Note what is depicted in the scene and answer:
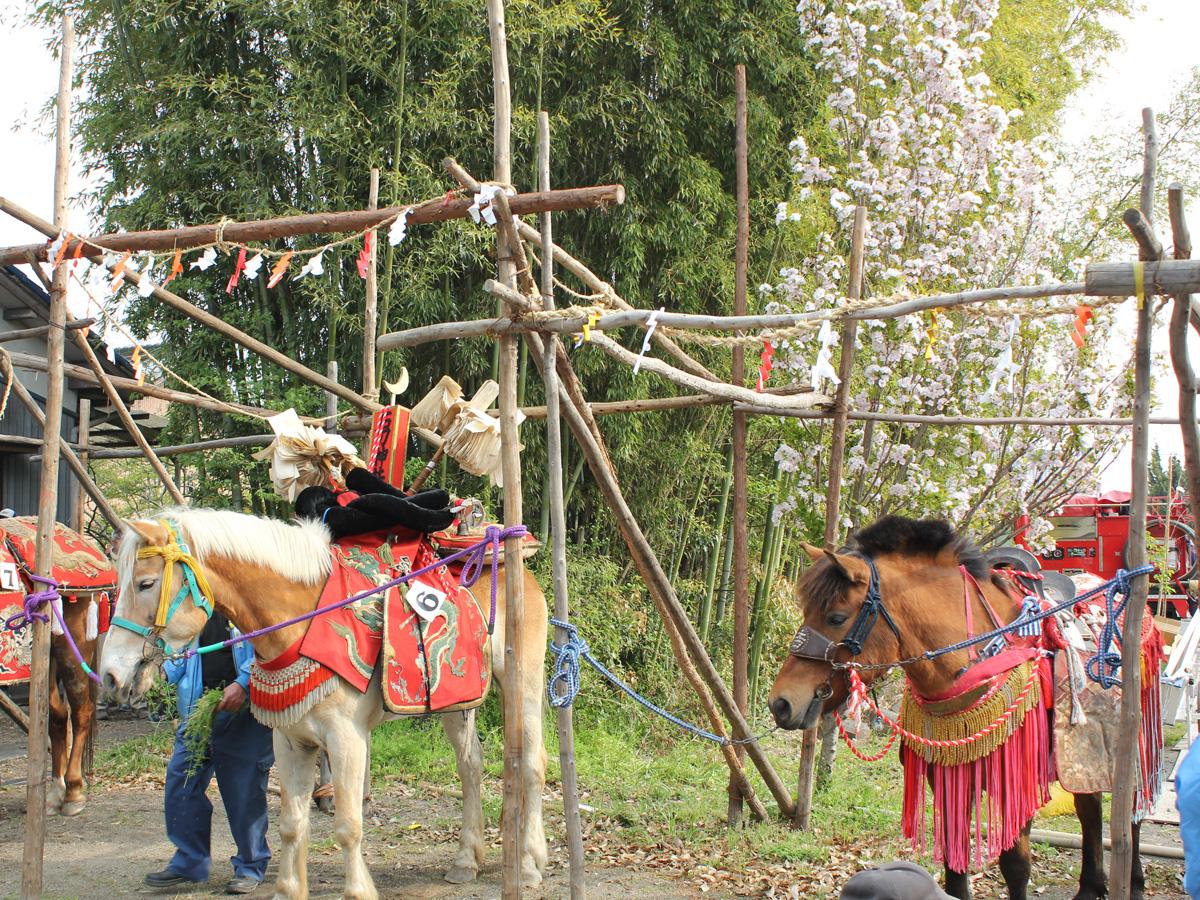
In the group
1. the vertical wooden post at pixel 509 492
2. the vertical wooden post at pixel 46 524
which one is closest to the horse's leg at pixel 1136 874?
the vertical wooden post at pixel 509 492

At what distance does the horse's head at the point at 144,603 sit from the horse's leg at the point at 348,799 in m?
0.74

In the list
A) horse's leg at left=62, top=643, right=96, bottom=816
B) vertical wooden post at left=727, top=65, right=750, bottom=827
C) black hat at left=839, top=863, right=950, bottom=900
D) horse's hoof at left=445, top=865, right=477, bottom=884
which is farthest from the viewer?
horse's leg at left=62, top=643, right=96, bottom=816

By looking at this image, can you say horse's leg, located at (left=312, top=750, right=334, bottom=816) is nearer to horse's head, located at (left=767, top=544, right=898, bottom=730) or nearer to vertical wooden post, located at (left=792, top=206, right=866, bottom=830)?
vertical wooden post, located at (left=792, top=206, right=866, bottom=830)

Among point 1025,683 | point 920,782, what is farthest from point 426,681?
point 1025,683

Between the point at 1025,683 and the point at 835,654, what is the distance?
0.74m

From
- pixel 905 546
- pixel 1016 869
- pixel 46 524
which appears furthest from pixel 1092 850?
pixel 46 524

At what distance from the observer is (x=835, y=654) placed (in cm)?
389

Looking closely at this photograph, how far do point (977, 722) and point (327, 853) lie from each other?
339cm

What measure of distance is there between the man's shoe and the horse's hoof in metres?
1.18

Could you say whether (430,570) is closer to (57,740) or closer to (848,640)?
(848,640)

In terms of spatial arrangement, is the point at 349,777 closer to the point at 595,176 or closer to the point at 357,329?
the point at 357,329

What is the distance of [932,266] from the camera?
8.28 m

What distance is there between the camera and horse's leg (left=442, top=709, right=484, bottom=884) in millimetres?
5086

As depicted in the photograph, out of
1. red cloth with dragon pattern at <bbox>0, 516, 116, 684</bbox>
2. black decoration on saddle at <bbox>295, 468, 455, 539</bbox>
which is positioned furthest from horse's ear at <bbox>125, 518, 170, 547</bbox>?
red cloth with dragon pattern at <bbox>0, 516, 116, 684</bbox>
